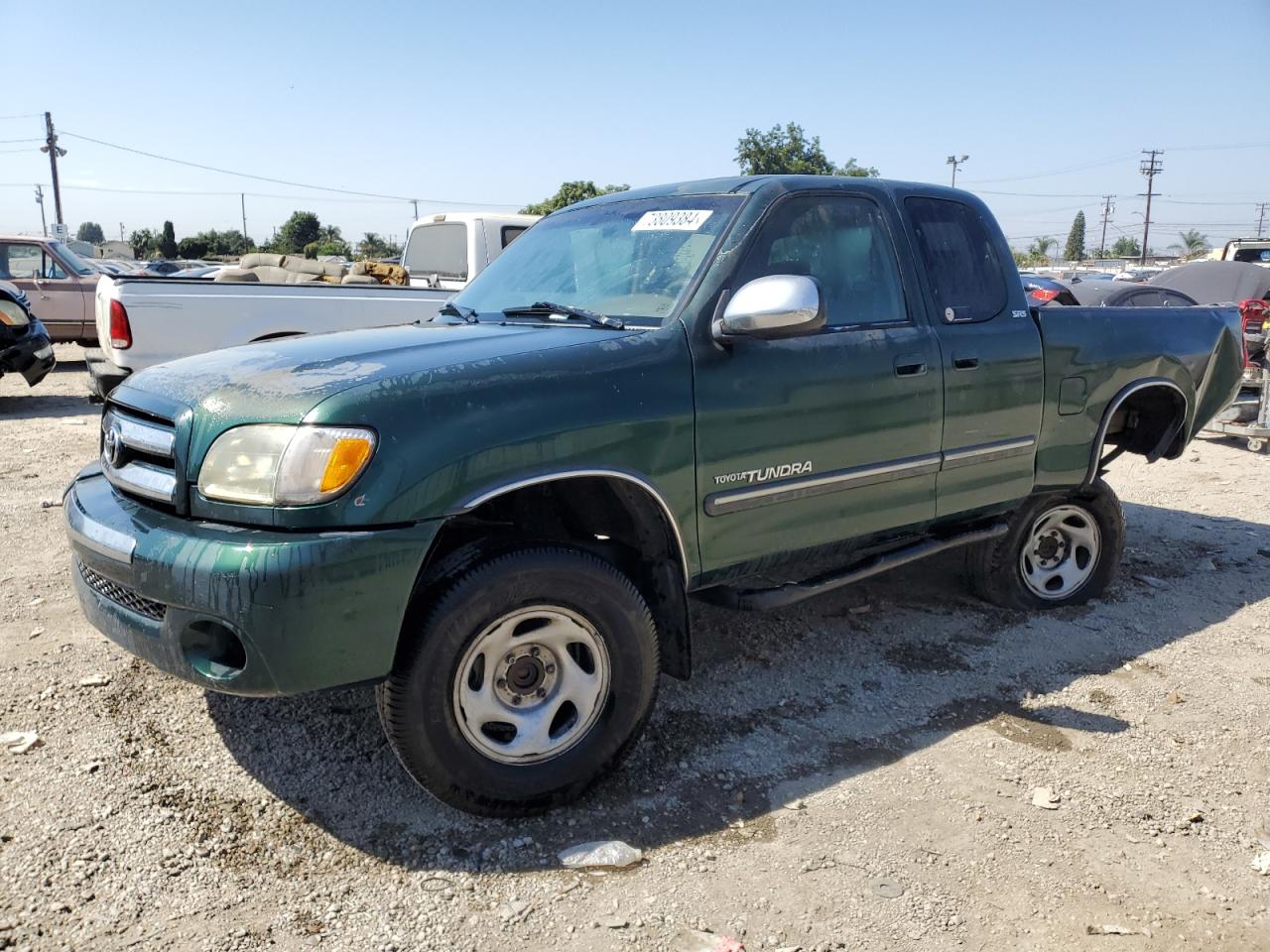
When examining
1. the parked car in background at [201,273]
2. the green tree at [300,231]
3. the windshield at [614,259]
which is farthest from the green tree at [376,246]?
the windshield at [614,259]

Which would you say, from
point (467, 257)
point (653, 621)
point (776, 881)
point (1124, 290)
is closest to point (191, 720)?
point (653, 621)

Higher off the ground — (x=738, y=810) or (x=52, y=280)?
(x=52, y=280)

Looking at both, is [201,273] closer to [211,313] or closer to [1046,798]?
[211,313]

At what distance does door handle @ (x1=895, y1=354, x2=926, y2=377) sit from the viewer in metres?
3.79

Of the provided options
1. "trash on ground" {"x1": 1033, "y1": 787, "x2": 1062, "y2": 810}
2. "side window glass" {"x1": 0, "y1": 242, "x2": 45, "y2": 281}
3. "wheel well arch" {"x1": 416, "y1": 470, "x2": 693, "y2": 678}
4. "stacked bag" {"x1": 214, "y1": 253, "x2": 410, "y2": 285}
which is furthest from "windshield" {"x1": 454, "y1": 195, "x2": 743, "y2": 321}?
"side window glass" {"x1": 0, "y1": 242, "x2": 45, "y2": 281}

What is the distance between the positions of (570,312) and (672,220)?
1.89ft

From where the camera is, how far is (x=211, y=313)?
7543mm

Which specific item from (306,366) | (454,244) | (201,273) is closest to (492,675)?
(306,366)

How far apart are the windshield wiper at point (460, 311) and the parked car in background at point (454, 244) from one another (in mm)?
5021

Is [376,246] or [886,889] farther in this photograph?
[376,246]

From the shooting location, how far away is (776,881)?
273 cm

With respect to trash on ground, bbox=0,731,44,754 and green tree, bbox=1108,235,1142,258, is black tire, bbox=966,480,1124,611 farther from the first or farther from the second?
green tree, bbox=1108,235,1142,258

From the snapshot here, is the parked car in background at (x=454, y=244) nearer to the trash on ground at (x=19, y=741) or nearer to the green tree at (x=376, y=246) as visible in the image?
the trash on ground at (x=19, y=741)

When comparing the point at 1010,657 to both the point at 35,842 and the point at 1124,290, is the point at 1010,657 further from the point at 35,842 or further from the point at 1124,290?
the point at 1124,290
